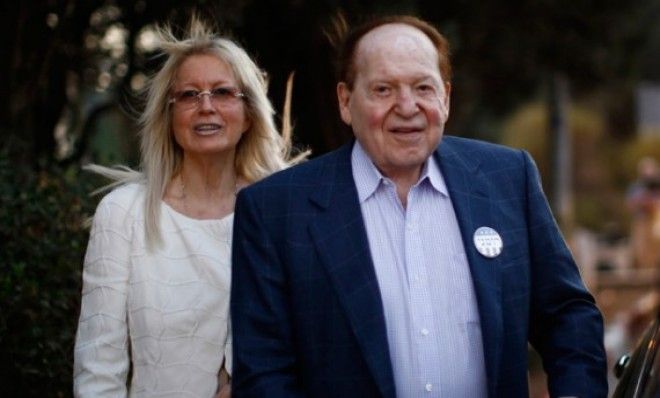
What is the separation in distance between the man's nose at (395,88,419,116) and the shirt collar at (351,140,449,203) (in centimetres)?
21

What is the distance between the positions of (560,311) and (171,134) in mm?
1620

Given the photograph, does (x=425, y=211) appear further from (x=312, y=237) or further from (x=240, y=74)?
(x=240, y=74)

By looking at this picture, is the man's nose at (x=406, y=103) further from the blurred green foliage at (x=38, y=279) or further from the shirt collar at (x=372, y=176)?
the blurred green foliage at (x=38, y=279)

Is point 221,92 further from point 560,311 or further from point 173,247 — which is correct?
point 560,311

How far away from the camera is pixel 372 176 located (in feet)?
15.0

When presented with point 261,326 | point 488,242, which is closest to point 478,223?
point 488,242

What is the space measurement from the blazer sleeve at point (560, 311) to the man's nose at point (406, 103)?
0.44m

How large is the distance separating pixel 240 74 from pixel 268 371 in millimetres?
1350

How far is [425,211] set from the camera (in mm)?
4492

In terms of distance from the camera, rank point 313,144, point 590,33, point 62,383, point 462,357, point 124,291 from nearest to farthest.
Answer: point 462,357
point 124,291
point 62,383
point 313,144
point 590,33

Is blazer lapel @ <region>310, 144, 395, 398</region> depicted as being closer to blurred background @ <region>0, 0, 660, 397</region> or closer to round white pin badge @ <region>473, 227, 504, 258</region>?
round white pin badge @ <region>473, 227, 504, 258</region>

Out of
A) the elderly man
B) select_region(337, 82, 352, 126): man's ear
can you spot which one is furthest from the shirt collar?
select_region(337, 82, 352, 126): man's ear

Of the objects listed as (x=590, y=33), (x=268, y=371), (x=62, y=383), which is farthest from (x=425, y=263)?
(x=590, y=33)

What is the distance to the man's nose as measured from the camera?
442 centimetres
